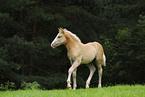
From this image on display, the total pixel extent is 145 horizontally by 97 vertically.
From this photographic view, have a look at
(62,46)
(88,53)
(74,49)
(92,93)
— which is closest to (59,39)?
(74,49)

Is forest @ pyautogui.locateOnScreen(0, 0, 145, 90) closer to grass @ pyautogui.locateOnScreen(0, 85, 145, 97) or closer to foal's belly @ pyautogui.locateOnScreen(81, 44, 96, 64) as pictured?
foal's belly @ pyautogui.locateOnScreen(81, 44, 96, 64)

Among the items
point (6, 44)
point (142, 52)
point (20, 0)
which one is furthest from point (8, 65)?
point (142, 52)

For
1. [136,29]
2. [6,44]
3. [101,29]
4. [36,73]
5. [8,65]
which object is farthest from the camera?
[101,29]

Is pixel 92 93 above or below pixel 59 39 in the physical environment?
below

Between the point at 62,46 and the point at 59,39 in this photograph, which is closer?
the point at 59,39

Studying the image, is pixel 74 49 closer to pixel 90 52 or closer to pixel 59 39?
pixel 59 39

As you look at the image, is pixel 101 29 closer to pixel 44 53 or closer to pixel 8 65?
pixel 44 53

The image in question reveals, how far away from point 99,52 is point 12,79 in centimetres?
756

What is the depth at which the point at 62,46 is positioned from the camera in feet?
63.4

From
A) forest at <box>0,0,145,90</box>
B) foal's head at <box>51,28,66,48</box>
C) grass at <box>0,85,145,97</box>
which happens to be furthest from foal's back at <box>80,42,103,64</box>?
forest at <box>0,0,145,90</box>

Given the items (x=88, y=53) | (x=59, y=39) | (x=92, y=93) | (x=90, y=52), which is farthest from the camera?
(x=90, y=52)

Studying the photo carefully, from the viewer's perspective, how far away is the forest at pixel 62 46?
571 inches

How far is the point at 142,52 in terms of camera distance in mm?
15688

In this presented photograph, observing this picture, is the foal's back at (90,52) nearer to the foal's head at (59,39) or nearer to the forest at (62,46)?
the foal's head at (59,39)
